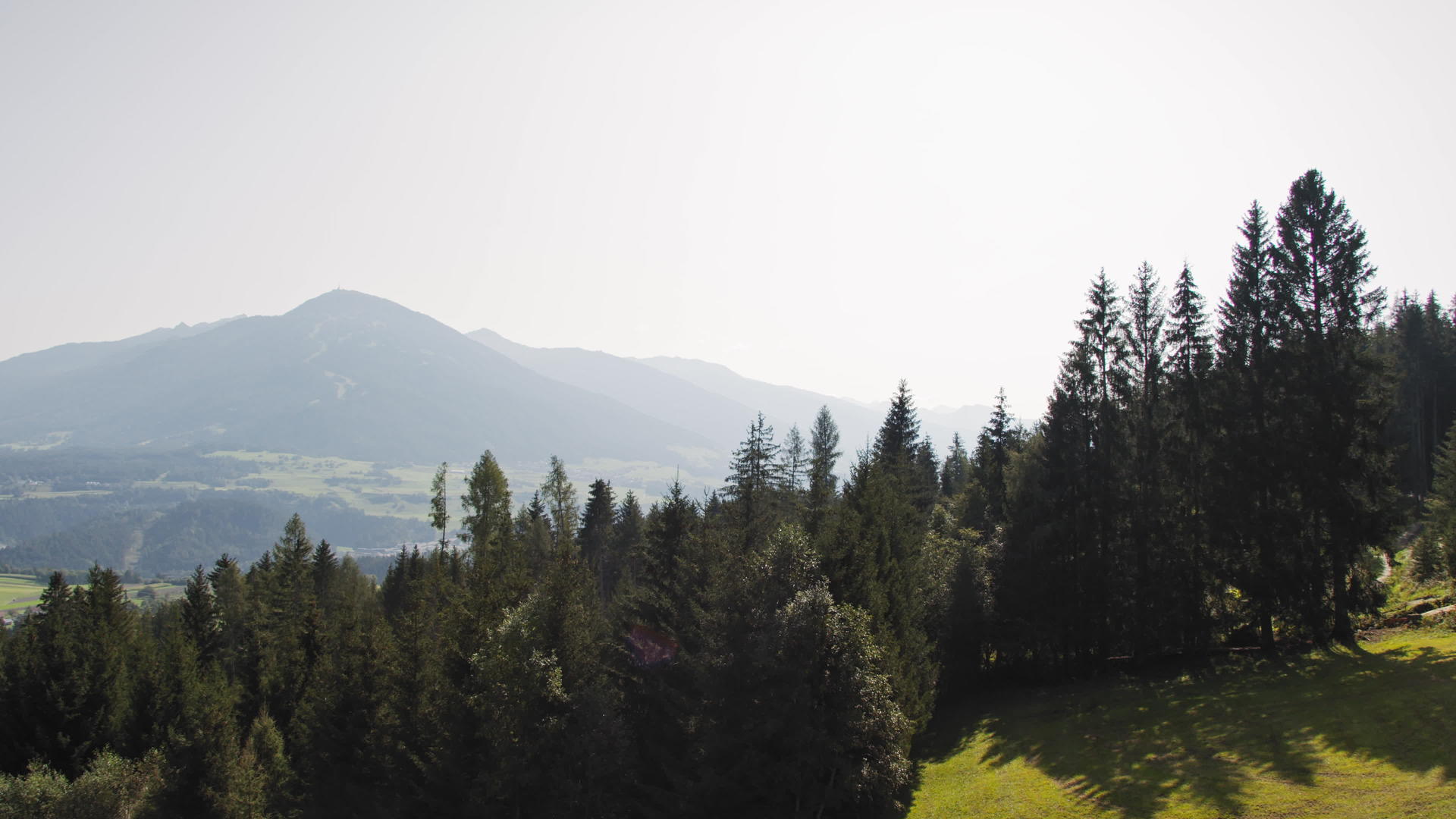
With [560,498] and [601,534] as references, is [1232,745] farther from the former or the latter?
[560,498]

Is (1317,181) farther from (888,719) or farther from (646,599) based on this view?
(646,599)

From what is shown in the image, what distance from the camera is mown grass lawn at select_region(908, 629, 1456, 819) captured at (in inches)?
807

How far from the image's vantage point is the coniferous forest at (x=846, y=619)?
26922mm

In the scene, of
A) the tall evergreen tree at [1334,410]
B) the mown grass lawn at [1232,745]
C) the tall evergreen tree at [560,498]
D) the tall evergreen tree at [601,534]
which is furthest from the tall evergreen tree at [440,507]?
the tall evergreen tree at [1334,410]

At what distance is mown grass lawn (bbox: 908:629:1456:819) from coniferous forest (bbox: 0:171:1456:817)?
2755mm

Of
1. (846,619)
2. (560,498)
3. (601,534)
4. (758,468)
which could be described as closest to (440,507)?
(560,498)

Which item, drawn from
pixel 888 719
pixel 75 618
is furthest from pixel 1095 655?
pixel 75 618

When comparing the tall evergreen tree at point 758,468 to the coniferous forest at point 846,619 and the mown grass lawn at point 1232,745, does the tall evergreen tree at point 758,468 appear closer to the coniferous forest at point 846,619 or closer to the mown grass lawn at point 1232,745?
the coniferous forest at point 846,619

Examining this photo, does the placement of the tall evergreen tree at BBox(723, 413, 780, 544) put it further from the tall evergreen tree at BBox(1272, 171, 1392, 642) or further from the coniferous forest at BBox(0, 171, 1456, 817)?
the tall evergreen tree at BBox(1272, 171, 1392, 642)

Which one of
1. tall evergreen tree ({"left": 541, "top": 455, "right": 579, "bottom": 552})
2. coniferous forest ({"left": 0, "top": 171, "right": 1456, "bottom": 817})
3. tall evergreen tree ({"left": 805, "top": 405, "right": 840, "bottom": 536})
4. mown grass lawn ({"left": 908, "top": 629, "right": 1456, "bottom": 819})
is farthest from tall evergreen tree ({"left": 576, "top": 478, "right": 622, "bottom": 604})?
mown grass lawn ({"left": 908, "top": 629, "right": 1456, "bottom": 819})

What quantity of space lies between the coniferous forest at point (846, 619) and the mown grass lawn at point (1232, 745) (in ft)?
9.04

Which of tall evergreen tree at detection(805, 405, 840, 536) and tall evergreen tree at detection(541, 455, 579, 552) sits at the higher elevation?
tall evergreen tree at detection(805, 405, 840, 536)

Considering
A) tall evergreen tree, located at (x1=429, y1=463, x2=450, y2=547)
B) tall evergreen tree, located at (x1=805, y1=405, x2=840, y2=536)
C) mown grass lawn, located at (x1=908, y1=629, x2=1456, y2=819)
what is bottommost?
mown grass lawn, located at (x1=908, y1=629, x2=1456, y2=819)

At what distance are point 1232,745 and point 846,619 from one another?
43.2 feet
